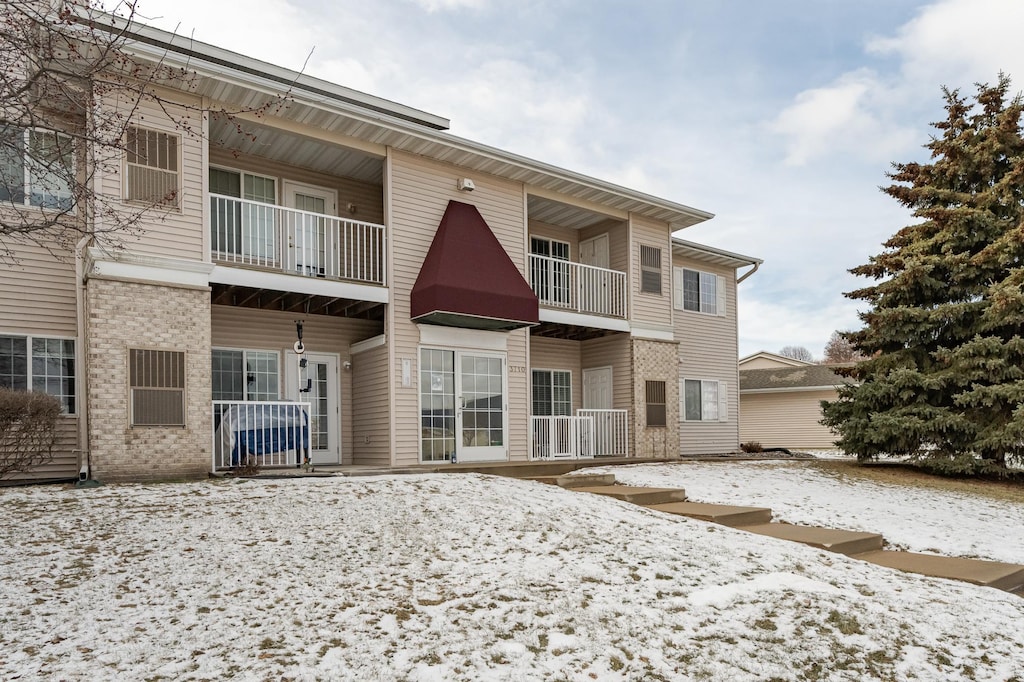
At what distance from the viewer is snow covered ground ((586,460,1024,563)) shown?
891 centimetres

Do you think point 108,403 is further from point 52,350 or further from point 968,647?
point 968,647

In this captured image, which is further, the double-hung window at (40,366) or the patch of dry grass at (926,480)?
the patch of dry grass at (926,480)

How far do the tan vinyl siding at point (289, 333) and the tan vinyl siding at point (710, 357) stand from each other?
370 inches

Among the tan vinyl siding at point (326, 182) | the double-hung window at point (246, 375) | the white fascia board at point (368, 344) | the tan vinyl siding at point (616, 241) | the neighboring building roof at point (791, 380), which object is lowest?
the neighboring building roof at point (791, 380)

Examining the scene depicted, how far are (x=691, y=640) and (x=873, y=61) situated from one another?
16020 mm

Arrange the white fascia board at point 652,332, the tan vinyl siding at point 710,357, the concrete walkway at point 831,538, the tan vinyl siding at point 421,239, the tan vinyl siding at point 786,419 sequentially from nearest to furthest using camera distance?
the concrete walkway at point 831,538
the tan vinyl siding at point 421,239
the white fascia board at point 652,332
the tan vinyl siding at point 710,357
the tan vinyl siding at point 786,419

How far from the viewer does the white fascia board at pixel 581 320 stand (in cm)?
1531

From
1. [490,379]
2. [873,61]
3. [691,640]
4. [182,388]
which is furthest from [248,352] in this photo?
[873,61]

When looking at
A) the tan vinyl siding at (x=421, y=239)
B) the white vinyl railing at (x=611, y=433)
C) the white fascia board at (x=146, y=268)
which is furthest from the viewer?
the white vinyl railing at (x=611, y=433)

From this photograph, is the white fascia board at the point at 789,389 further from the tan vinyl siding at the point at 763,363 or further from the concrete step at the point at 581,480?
the concrete step at the point at 581,480

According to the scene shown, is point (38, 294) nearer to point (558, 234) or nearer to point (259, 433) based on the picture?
point (259, 433)

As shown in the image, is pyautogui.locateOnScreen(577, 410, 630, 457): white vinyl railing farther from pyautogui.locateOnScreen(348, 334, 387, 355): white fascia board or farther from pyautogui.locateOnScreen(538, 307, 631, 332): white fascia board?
pyautogui.locateOnScreen(348, 334, 387, 355): white fascia board

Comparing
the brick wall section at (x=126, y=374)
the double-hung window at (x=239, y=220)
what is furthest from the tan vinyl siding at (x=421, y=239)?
the brick wall section at (x=126, y=374)

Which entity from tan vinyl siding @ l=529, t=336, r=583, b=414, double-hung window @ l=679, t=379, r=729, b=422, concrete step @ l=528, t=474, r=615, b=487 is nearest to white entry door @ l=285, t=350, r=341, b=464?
concrete step @ l=528, t=474, r=615, b=487
